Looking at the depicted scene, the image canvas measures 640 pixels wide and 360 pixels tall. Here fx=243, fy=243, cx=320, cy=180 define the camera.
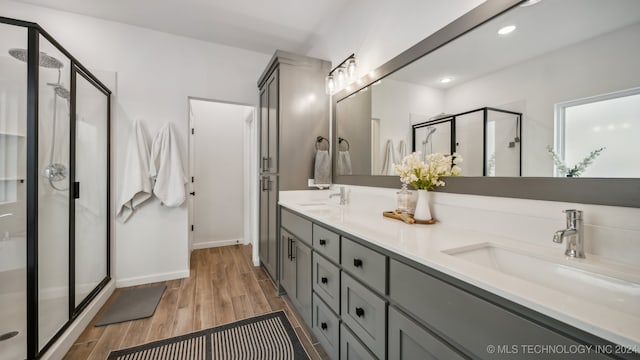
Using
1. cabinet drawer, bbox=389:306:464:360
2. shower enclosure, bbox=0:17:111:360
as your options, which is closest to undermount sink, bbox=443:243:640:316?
cabinet drawer, bbox=389:306:464:360

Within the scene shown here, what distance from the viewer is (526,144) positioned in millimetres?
998

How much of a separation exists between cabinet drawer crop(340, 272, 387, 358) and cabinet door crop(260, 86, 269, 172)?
1.77 meters

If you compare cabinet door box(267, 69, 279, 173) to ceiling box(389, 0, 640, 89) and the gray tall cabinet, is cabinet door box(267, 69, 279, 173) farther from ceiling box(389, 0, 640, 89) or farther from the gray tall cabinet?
ceiling box(389, 0, 640, 89)

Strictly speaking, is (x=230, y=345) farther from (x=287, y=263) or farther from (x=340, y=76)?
(x=340, y=76)

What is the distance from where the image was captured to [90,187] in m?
→ 2.13

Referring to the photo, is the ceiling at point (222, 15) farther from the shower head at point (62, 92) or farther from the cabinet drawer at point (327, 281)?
the cabinet drawer at point (327, 281)

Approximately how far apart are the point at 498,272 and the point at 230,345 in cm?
168

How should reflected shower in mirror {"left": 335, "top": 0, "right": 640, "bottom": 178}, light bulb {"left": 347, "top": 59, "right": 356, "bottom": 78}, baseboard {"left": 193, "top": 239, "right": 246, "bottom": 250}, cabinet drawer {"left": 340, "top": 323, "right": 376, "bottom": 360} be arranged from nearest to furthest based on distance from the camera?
reflected shower in mirror {"left": 335, "top": 0, "right": 640, "bottom": 178} < cabinet drawer {"left": 340, "top": 323, "right": 376, "bottom": 360} < light bulb {"left": 347, "top": 59, "right": 356, "bottom": 78} < baseboard {"left": 193, "top": 239, "right": 246, "bottom": 250}

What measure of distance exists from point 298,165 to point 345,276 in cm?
135

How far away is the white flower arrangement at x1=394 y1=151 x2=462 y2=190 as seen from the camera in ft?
4.28

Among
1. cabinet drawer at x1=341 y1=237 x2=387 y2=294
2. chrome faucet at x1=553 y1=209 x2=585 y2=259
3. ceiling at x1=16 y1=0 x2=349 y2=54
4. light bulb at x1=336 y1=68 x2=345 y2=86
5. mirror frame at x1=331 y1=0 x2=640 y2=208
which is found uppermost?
ceiling at x1=16 y1=0 x2=349 y2=54

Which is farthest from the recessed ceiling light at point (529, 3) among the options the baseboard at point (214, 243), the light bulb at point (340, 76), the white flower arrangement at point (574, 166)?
the baseboard at point (214, 243)

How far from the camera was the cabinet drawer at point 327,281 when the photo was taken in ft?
4.32

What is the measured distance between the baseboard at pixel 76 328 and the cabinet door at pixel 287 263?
1.46 meters
